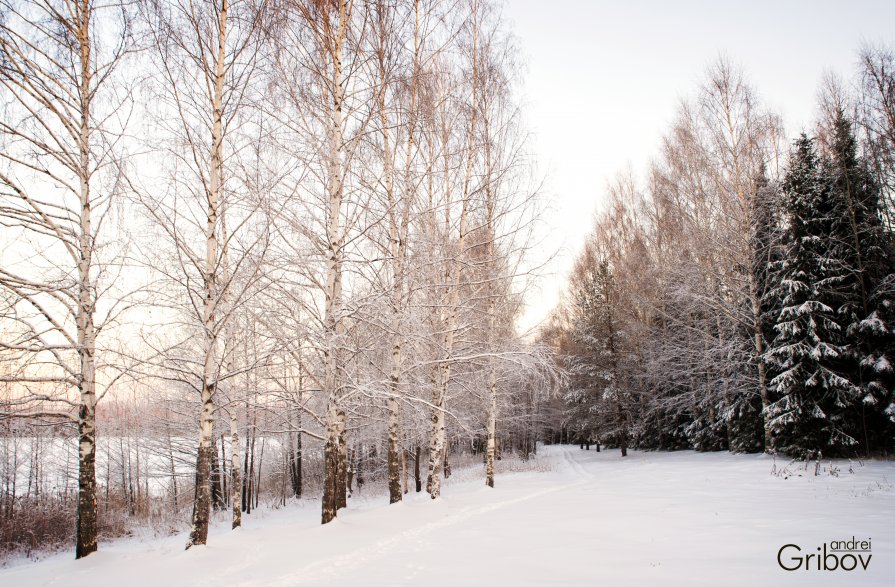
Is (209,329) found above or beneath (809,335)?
above

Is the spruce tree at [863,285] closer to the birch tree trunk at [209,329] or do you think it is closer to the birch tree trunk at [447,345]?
the birch tree trunk at [447,345]

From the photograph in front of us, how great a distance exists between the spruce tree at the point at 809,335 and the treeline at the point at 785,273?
1.9 inches

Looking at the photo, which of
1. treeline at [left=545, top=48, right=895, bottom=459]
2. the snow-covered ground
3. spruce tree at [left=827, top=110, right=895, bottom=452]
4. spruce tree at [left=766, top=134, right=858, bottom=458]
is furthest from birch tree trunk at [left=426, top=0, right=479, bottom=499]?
spruce tree at [left=827, top=110, right=895, bottom=452]

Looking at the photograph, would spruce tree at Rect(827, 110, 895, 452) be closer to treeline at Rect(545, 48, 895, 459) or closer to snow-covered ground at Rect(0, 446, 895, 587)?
treeline at Rect(545, 48, 895, 459)

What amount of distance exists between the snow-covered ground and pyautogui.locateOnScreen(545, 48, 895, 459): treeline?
541 cm

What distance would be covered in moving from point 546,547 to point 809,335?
45.4ft

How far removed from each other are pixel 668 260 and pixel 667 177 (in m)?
5.25

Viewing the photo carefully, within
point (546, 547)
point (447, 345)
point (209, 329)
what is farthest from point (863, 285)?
point (209, 329)

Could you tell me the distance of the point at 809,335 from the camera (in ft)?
48.4

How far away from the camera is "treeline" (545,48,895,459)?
1449cm

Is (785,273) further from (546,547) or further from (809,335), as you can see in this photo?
(546,547)

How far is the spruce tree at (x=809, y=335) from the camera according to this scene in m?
14.4

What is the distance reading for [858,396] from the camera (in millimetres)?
14312

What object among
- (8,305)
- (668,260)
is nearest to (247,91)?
(8,305)
